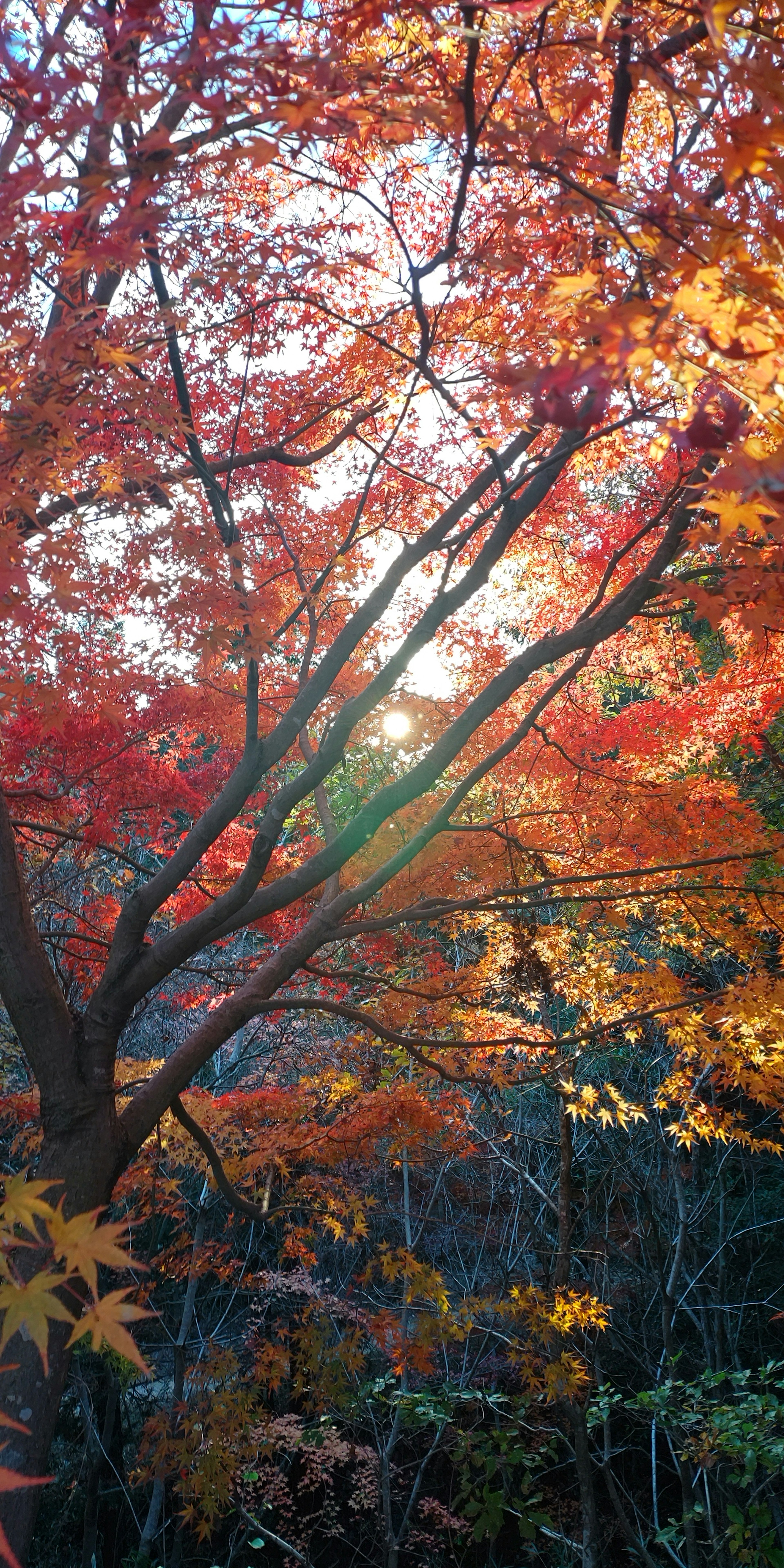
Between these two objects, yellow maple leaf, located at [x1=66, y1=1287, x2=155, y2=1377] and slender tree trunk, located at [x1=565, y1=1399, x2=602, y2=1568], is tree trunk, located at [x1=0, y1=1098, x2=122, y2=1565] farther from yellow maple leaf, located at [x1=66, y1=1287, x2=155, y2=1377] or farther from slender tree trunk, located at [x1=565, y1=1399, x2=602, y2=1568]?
slender tree trunk, located at [x1=565, y1=1399, x2=602, y2=1568]

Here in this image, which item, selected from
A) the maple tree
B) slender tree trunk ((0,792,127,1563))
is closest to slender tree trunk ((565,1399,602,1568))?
the maple tree

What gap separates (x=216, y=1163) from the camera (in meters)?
4.02

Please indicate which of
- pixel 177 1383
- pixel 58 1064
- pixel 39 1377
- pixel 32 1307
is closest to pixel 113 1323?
pixel 32 1307

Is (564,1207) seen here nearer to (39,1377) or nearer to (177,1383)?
(177,1383)

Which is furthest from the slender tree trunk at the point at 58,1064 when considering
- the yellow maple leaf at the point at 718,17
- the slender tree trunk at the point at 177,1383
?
the slender tree trunk at the point at 177,1383

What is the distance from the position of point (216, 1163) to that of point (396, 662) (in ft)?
7.58

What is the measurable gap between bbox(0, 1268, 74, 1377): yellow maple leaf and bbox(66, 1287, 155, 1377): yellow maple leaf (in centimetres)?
4

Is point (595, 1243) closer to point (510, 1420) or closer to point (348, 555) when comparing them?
point (510, 1420)

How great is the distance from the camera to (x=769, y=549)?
91.4 inches

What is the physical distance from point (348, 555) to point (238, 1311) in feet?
24.3

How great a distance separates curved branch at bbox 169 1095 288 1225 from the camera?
376cm

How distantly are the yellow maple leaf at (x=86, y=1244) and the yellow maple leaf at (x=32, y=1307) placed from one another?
0.14 ft

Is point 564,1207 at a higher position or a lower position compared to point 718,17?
lower

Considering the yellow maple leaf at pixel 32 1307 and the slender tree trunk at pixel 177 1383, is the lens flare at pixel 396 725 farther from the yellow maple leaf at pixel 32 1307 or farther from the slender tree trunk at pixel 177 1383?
the yellow maple leaf at pixel 32 1307
